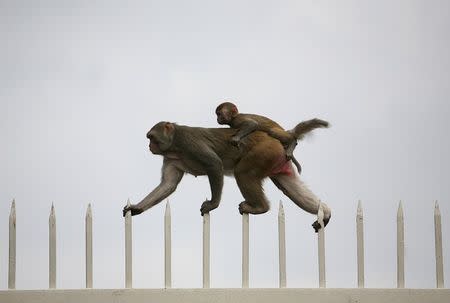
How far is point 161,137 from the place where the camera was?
496 inches

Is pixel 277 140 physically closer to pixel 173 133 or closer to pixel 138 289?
pixel 173 133

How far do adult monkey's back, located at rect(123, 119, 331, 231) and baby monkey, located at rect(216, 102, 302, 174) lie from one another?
0.24ft

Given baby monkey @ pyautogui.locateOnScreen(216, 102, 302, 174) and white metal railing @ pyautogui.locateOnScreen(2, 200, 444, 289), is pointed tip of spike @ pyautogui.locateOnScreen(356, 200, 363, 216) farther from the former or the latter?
baby monkey @ pyautogui.locateOnScreen(216, 102, 302, 174)

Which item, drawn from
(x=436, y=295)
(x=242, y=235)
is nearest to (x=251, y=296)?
(x=242, y=235)

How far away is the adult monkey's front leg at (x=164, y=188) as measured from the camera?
12.1 meters

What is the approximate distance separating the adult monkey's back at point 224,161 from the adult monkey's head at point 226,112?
6.0 inches

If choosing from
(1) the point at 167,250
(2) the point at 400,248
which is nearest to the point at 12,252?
(1) the point at 167,250

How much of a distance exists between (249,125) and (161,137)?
1.14m

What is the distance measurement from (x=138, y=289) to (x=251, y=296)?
1.27m

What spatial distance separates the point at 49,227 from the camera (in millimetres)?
11008

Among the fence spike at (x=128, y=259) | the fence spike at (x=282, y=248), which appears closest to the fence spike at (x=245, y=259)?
the fence spike at (x=282, y=248)

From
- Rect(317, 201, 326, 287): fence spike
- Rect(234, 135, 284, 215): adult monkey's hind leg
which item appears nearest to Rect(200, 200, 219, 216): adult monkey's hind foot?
Rect(234, 135, 284, 215): adult monkey's hind leg

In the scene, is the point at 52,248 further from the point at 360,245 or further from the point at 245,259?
the point at 360,245

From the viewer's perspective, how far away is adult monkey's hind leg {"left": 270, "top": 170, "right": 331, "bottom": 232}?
12609mm
